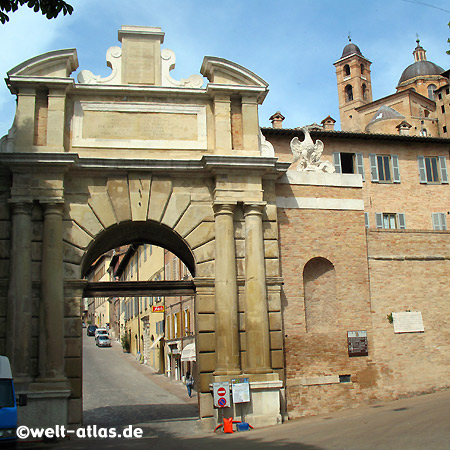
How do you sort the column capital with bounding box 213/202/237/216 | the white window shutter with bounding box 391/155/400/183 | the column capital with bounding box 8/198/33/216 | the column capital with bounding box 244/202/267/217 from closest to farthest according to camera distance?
the column capital with bounding box 8/198/33/216
the column capital with bounding box 213/202/237/216
the column capital with bounding box 244/202/267/217
the white window shutter with bounding box 391/155/400/183

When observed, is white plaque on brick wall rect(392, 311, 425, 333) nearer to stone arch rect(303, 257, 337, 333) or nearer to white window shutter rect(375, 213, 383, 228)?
stone arch rect(303, 257, 337, 333)

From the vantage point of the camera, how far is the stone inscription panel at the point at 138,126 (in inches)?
673

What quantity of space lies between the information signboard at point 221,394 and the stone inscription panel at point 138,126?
6.61 metres

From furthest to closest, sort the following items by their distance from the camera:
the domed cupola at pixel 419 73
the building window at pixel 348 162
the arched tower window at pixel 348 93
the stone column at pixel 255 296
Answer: the arched tower window at pixel 348 93 → the domed cupola at pixel 419 73 → the building window at pixel 348 162 → the stone column at pixel 255 296

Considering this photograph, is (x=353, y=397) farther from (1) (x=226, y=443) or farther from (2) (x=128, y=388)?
(2) (x=128, y=388)

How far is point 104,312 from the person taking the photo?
78750 mm

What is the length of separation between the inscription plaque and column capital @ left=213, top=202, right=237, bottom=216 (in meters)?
4.91

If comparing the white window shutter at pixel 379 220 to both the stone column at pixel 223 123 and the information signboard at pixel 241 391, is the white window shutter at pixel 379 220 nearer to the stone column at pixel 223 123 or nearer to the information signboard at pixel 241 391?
the stone column at pixel 223 123

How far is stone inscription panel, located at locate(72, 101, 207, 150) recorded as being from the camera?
55.9ft

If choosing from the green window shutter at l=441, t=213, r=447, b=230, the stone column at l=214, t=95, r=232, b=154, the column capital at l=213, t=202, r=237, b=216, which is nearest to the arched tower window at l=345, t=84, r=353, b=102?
the green window shutter at l=441, t=213, r=447, b=230

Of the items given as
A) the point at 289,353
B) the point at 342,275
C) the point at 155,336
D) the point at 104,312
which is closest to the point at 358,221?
the point at 342,275

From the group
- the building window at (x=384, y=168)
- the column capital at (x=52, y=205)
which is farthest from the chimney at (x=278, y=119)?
the column capital at (x=52, y=205)

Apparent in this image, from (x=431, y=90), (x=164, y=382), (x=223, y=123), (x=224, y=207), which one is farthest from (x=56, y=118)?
(x=431, y=90)

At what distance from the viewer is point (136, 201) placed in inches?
660
